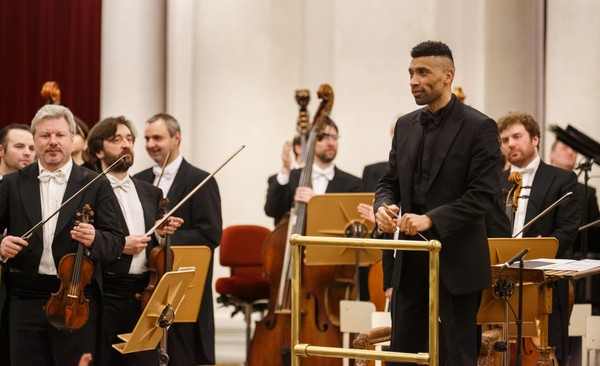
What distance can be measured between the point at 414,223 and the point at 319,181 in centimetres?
316

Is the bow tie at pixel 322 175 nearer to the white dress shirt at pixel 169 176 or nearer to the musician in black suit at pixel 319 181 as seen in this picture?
the musician in black suit at pixel 319 181

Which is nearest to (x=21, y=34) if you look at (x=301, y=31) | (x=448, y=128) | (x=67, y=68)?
(x=67, y=68)

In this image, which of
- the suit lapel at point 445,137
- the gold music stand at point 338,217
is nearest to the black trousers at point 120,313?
the gold music stand at point 338,217

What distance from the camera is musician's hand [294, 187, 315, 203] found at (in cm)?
647

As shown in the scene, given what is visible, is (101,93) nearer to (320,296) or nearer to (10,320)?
(320,296)

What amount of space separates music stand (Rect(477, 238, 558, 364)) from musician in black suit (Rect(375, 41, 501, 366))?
15.1 inches

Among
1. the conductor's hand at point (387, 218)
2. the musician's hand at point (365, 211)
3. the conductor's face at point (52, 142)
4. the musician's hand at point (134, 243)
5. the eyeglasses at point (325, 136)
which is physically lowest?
the musician's hand at point (134, 243)

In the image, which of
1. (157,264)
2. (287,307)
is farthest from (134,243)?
(287,307)

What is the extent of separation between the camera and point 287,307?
6305 mm

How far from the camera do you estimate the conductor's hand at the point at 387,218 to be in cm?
388

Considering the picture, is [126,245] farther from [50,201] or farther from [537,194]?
[537,194]

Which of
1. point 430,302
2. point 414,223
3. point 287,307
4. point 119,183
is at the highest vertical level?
point 119,183

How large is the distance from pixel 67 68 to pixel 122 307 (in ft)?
13.2

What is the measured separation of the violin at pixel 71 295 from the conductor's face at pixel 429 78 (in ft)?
4.88
